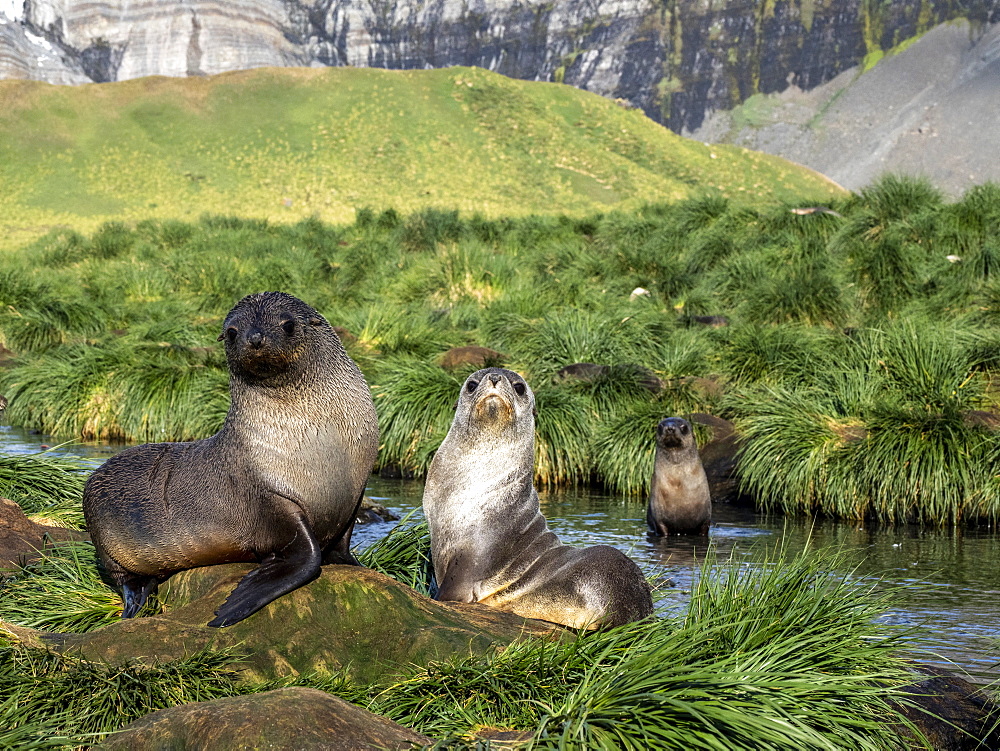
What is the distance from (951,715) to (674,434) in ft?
15.2

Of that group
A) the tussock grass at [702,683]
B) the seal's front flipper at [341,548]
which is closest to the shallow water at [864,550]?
the tussock grass at [702,683]

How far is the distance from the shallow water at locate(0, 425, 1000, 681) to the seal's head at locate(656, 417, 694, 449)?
2.43 ft

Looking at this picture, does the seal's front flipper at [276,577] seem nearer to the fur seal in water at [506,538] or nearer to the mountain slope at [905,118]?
the fur seal in water at [506,538]

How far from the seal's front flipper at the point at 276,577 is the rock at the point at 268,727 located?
31.2 inches

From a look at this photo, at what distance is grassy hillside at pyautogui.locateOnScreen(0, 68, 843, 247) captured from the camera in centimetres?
6850

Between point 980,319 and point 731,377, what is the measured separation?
125 inches

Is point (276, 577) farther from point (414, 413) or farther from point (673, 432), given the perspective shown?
point (414, 413)

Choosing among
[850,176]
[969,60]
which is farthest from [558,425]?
[969,60]

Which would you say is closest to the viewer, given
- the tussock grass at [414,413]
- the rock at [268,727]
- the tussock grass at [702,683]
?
the rock at [268,727]

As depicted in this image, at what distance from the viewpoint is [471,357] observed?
12.9m

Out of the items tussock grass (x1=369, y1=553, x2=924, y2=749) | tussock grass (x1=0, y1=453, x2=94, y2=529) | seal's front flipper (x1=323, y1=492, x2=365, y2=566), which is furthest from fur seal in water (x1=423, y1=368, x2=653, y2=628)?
tussock grass (x1=0, y1=453, x2=94, y2=529)

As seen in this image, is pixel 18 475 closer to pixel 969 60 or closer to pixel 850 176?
pixel 850 176

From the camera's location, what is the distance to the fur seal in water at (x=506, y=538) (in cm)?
490

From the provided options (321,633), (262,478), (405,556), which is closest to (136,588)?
(262,478)
